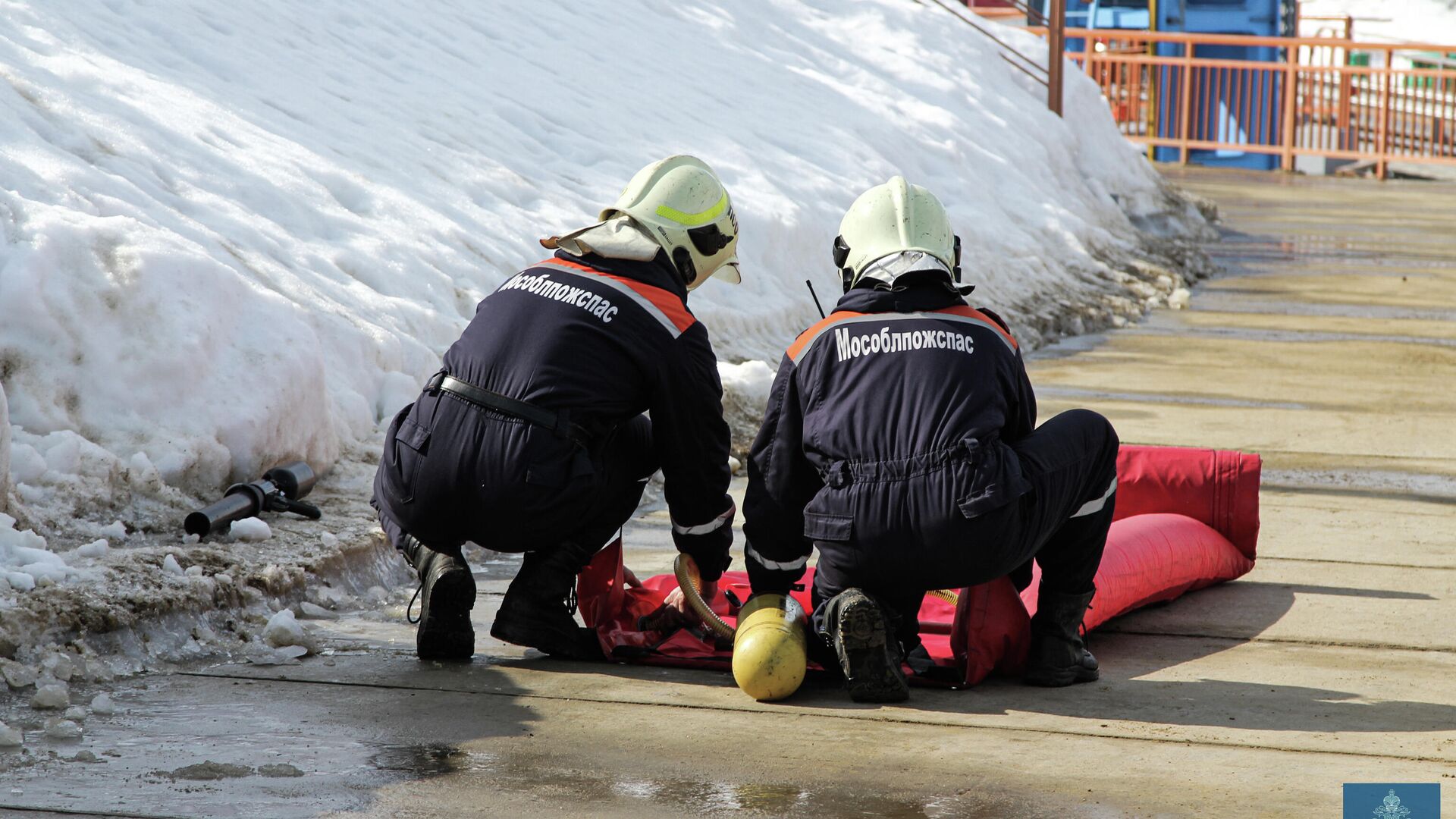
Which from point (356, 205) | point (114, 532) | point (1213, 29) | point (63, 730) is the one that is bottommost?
point (63, 730)

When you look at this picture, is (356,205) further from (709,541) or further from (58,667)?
(58,667)

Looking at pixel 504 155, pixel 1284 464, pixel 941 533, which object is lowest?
pixel 1284 464

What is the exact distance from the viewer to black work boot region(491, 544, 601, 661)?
181 inches

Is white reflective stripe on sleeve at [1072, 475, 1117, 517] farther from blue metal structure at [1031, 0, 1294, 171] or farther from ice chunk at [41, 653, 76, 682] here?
blue metal structure at [1031, 0, 1294, 171]

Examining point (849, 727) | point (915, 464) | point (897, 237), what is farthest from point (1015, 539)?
point (897, 237)

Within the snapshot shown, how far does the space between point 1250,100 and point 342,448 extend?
20.9 meters

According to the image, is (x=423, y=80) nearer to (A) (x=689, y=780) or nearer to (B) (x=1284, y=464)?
(B) (x=1284, y=464)

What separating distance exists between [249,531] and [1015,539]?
99.0 inches

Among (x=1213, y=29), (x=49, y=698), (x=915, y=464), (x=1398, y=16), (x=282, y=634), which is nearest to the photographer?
(x=49, y=698)

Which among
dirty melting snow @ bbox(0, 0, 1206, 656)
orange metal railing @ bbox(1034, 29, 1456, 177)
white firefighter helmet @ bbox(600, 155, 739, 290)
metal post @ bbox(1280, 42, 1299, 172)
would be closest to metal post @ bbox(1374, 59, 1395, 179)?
orange metal railing @ bbox(1034, 29, 1456, 177)

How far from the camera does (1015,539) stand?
4246mm

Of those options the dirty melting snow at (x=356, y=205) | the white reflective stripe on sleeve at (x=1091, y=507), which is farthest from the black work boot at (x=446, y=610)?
the white reflective stripe on sleeve at (x=1091, y=507)

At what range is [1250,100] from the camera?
2433 cm

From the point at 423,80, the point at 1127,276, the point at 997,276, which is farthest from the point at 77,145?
the point at 1127,276
